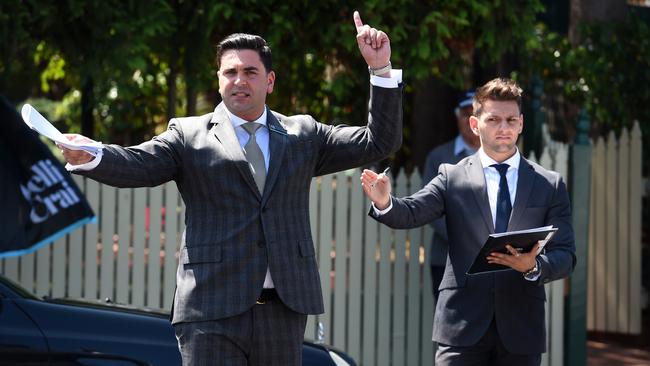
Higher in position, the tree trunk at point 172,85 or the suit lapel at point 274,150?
the tree trunk at point 172,85

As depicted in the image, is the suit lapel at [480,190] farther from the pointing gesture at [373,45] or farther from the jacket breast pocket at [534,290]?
the pointing gesture at [373,45]

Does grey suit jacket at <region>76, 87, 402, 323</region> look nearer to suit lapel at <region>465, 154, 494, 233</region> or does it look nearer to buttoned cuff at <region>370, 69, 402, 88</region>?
buttoned cuff at <region>370, 69, 402, 88</region>

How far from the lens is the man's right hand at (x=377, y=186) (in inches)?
182

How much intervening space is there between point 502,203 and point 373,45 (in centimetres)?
119

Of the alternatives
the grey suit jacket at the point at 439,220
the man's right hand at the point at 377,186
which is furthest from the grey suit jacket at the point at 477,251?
the grey suit jacket at the point at 439,220

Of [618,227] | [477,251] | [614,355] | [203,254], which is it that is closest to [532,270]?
[477,251]

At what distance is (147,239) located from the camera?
801 cm

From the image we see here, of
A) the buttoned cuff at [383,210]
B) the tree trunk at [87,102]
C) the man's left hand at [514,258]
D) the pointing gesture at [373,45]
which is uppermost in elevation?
the tree trunk at [87,102]

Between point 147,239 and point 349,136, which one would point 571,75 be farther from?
point 349,136

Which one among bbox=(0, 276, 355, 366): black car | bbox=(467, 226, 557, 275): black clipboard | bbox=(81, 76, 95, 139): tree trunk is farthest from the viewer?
bbox=(81, 76, 95, 139): tree trunk

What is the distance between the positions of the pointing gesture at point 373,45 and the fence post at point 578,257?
450 cm

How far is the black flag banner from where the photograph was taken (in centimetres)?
752

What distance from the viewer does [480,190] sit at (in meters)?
5.06

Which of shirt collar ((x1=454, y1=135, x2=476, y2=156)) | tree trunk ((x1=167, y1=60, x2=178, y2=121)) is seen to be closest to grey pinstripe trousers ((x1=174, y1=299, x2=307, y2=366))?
shirt collar ((x1=454, y1=135, x2=476, y2=156))
